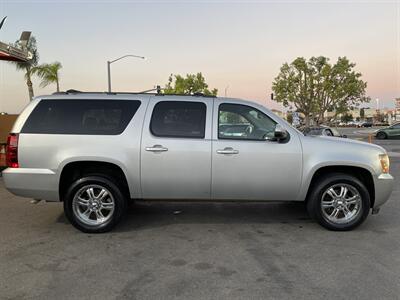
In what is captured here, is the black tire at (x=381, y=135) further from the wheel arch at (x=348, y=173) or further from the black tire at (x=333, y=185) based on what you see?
the black tire at (x=333, y=185)

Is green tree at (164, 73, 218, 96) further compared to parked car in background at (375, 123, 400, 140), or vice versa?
green tree at (164, 73, 218, 96)

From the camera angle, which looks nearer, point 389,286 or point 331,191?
point 389,286

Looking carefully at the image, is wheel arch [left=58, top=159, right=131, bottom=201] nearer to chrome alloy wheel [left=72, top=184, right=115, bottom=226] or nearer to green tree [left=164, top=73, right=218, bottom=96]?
chrome alloy wheel [left=72, top=184, right=115, bottom=226]

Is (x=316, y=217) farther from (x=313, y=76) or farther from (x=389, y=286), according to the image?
(x=313, y=76)

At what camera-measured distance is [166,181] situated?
5547mm

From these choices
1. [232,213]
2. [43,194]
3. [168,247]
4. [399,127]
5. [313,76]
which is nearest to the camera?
[168,247]

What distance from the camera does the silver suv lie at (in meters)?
5.48

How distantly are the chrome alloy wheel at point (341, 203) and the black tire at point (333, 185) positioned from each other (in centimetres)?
3

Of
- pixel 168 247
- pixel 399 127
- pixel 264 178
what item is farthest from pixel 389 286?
pixel 399 127

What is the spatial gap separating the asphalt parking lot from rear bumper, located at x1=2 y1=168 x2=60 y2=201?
2.00ft

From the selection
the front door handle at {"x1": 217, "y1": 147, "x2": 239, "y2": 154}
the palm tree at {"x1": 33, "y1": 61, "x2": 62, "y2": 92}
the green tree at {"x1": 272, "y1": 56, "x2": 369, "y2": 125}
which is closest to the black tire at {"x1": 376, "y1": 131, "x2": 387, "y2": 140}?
the green tree at {"x1": 272, "y1": 56, "x2": 369, "y2": 125}

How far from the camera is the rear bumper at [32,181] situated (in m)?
5.47

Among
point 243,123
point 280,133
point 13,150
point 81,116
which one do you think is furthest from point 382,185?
point 13,150

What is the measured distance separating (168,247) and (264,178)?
62.5 inches
